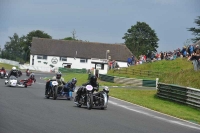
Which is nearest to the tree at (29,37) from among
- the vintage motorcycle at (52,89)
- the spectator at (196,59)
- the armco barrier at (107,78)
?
the armco barrier at (107,78)

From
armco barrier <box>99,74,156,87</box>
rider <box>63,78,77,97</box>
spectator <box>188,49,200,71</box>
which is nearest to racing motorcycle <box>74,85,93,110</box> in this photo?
rider <box>63,78,77,97</box>

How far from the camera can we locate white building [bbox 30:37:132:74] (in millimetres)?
108875

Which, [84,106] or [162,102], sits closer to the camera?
[84,106]

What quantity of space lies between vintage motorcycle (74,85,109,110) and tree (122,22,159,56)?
331 ft

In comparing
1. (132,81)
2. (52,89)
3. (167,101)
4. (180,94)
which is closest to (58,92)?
(52,89)

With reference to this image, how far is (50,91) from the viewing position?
24516 mm

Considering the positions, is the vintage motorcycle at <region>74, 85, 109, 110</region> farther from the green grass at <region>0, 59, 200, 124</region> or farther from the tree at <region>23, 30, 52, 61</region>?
the tree at <region>23, 30, 52, 61</region>

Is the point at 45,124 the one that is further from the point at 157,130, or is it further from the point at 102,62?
the point at 102,62

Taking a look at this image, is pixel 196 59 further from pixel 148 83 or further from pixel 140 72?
pixel 140 72

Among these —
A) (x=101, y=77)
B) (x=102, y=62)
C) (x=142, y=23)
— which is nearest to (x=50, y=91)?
(x=101, y=77)

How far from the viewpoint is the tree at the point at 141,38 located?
A: 122250 mm

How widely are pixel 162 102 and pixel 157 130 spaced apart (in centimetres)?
1485

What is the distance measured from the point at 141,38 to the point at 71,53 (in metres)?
21.9

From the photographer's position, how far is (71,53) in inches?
4343
